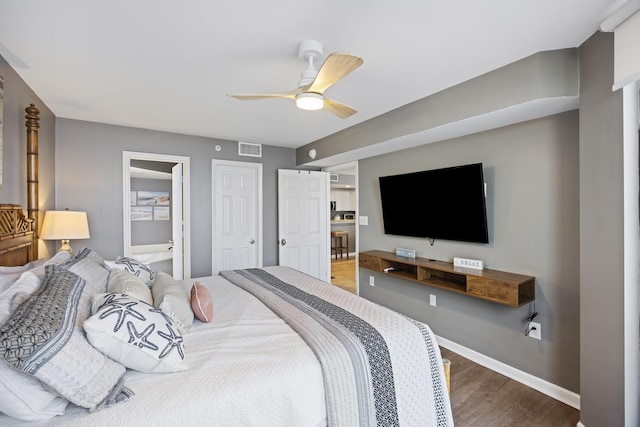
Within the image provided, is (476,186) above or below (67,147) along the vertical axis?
below

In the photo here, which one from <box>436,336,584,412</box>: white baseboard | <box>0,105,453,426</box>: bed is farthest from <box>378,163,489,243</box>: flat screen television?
<box>0,105,453,426</box>: bed

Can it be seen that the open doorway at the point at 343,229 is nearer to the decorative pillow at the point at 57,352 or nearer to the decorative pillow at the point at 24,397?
the decorative pillow at the point at 57,352

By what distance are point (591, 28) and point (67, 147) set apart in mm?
4670

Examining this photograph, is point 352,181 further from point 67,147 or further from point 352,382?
point 352,382

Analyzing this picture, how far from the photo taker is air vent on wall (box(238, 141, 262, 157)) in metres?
4.39

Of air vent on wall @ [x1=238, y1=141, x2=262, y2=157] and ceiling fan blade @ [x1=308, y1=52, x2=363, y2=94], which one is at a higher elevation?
air vent on wall @ [x1=238, y1=141, x2=262, y2=157]

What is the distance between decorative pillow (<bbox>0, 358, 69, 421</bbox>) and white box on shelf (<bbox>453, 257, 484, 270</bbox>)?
2.96 m

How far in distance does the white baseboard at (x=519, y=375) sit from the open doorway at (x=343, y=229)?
2.72 m

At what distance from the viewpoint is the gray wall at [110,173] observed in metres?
3.35

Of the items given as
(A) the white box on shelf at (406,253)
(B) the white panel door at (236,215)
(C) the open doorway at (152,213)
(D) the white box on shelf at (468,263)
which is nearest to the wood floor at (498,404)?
(D) the white box on shelf at (468,263)

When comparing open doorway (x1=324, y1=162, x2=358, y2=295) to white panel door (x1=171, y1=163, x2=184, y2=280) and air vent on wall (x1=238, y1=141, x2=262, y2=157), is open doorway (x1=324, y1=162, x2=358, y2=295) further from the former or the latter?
white panel door (x1=171, y1=163, x2=184, y2=280)

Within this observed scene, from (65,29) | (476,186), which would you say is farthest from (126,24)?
(476,186)

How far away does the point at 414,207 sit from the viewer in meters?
3.41

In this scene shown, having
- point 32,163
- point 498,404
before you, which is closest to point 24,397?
point 32,163
